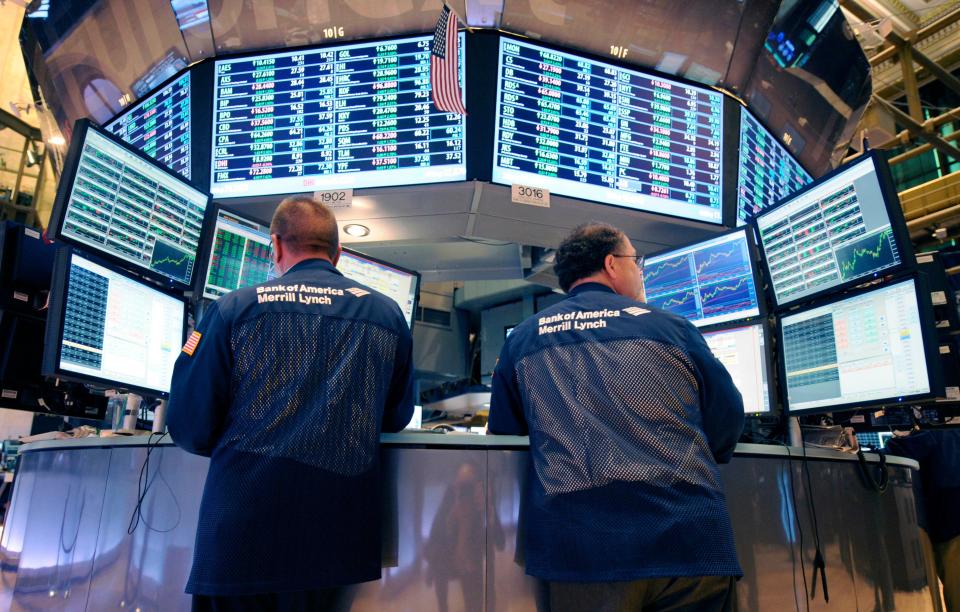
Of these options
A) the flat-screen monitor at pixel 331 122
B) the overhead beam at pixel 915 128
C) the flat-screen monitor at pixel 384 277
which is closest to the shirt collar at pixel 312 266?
the flat-screen monitor at pixel 384 277

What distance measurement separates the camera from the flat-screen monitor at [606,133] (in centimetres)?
288

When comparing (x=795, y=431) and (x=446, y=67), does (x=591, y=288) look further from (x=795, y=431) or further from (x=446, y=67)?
(x=446, y=67)

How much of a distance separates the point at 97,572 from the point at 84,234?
0.97 m

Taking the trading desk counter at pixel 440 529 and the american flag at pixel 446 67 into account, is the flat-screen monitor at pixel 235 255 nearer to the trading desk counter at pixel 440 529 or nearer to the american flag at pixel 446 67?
the trading desk counter at pixel 440 529

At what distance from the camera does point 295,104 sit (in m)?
2.97

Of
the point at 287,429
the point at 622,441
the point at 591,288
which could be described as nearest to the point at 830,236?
the point at 591,288

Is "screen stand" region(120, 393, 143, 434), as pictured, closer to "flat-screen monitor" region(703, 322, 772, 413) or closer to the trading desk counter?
the trading desk counter

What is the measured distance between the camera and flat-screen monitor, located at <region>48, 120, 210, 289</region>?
197 cm

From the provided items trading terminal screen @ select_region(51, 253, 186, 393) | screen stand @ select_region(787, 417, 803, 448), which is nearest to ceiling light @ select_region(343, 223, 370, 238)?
trading terminal screen @ select_region(51, 253, 186, 393)

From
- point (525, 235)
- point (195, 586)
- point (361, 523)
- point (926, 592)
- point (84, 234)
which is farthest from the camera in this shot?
point (525, 235)

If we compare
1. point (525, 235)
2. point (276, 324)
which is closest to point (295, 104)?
point (525, 235)

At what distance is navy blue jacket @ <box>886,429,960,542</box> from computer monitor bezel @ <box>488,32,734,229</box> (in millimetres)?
1253

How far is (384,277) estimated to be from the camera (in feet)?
9.54

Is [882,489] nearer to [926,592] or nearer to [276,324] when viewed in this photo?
[926,592]
